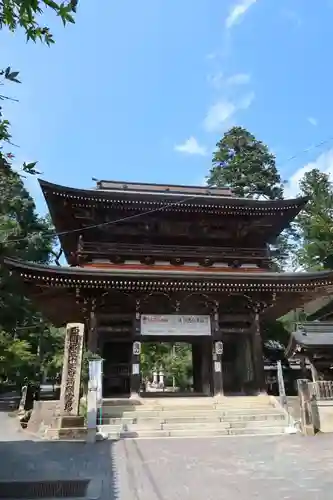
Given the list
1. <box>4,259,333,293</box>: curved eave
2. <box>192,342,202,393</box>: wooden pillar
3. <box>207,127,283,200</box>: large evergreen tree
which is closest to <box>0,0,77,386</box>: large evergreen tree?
<box>4,259,333,293</box>: curved eave

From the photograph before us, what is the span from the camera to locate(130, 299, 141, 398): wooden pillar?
572 inches

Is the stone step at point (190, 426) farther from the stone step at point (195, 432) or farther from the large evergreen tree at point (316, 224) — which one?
the large evergreen tree at point (316, 224)

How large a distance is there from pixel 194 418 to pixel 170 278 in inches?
193

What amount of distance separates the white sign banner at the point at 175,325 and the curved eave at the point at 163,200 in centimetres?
488

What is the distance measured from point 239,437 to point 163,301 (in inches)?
244

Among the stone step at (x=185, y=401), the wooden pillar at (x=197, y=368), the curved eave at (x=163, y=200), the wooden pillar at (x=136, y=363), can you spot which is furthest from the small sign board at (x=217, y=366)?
the curved eave at (x=163, y=200)

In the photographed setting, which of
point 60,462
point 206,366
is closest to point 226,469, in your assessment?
point 60,462

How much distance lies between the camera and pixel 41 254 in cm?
3706

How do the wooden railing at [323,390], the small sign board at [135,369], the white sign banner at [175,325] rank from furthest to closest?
1. the white sign banner at [175,325]
2. the small sign board at [135,369]
3. the wooden railing at [323,390]

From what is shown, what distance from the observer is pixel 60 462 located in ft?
27.5

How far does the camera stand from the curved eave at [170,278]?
46.4 ft

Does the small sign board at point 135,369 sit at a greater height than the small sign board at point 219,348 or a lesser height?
lesser

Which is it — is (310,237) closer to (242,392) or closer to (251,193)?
(251,193)

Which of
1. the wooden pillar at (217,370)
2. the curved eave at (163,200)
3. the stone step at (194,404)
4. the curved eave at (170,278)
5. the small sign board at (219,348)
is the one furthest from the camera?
the curved eave at (163,200)
